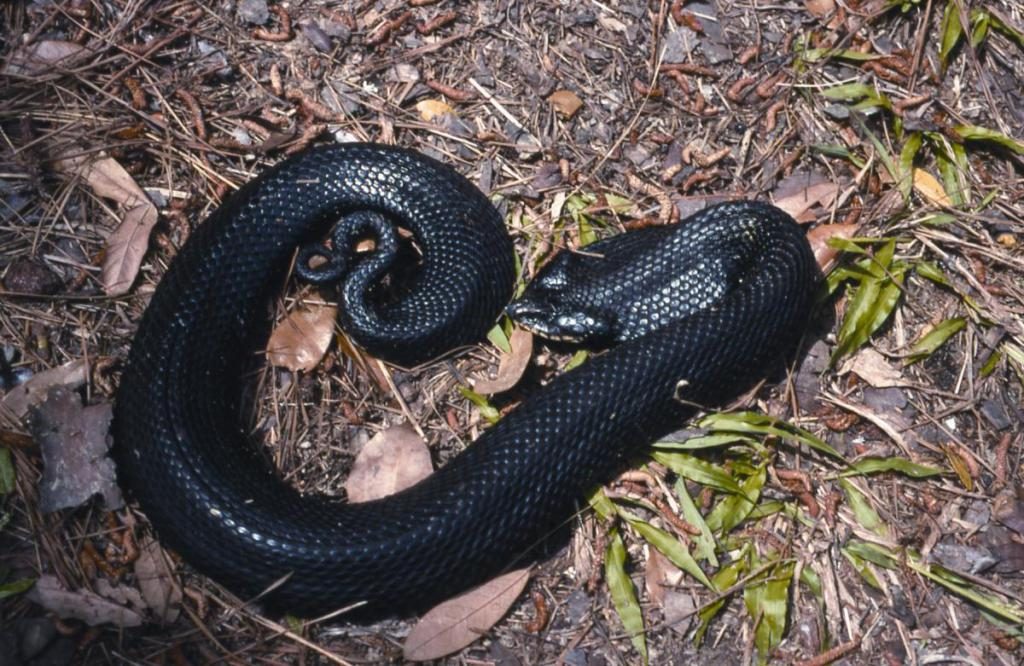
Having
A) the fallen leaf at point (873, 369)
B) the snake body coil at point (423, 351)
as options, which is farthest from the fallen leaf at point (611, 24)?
the fallen leaf at point (873, 369)

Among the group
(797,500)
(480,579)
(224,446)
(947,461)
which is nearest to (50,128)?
(224,446)

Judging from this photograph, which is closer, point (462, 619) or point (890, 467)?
point (462, 619)

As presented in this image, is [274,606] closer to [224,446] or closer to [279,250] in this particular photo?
[224,446]

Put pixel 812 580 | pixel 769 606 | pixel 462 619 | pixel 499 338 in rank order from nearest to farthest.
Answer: pixel 462 619
pixel 769 606
pixel 812 580
pixel 499 338

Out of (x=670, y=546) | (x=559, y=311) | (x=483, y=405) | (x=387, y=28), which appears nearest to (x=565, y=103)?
(x=387, y=28)

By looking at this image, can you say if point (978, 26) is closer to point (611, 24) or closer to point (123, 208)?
point (611, 24)

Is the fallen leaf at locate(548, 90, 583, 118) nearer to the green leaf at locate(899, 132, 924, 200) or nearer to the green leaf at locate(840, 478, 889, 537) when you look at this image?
the green leaf at locate(899, 132, 924, 200)
